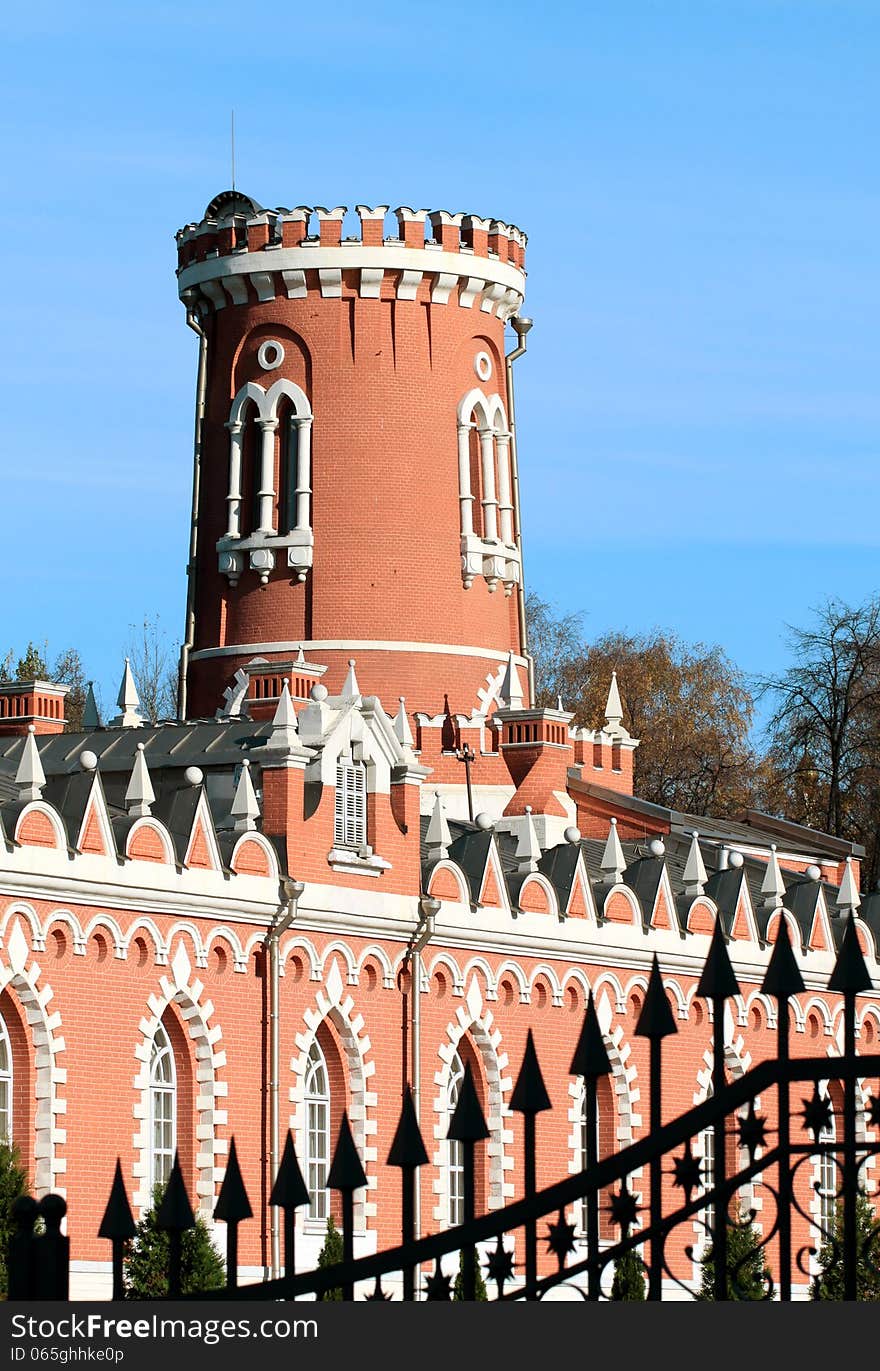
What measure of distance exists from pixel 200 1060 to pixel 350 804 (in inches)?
196

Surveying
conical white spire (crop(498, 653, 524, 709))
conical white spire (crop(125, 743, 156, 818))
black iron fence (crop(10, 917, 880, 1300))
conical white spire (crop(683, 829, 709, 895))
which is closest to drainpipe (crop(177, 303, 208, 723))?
conical white spire (crop(498, 653, 524, 709))

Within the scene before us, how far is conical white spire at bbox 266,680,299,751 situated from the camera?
34.2 m

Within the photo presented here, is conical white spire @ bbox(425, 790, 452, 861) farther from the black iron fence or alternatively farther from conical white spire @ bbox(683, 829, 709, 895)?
the black iron fence

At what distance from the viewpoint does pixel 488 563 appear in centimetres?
4988

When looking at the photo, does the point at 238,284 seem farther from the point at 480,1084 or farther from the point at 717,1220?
the point at 717,1220

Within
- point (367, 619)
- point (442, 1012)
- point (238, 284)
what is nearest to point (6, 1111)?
point (442, 1012)

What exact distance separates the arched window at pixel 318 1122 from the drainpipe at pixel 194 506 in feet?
55.4

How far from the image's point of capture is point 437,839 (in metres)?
37.4

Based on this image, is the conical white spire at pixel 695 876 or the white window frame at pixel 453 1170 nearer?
the white window frame at pixel 453 1170

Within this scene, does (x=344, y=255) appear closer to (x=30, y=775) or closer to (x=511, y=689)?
(x=511, y=689)

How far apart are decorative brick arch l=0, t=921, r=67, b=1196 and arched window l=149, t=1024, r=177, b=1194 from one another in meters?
1.99

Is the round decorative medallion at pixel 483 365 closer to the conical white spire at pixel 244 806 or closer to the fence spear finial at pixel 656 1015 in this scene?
the conical white spire at pixel 244 806

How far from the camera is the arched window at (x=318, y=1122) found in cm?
3362

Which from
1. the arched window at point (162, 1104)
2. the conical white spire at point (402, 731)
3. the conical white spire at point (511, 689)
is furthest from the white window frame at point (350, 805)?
the conical white spire at point (511, 689)
